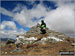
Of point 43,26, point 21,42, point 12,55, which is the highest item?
point 43,26

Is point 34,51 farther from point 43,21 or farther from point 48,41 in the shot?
point 43,21

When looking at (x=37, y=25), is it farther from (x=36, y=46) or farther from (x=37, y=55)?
(x=37, y=55)

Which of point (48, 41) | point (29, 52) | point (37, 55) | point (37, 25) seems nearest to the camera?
point (37, 55)

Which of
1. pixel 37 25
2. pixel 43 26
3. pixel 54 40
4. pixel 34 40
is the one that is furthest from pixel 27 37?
pixel 37 25

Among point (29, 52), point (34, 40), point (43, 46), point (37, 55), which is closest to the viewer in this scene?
point (37, 55)


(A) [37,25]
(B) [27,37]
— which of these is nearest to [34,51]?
(B) [27,37]

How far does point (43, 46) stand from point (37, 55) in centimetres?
888

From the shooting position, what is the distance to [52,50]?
117 ft

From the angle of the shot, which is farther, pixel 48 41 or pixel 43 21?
pixel 43 21

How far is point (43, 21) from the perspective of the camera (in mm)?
53375

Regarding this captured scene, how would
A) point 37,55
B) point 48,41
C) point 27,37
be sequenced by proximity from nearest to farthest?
point 37,55
point 48,41
point 27,37

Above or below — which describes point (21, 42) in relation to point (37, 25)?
below

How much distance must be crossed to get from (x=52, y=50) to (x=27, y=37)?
57.9 ft

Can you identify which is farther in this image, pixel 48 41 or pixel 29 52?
pixel 48 41
